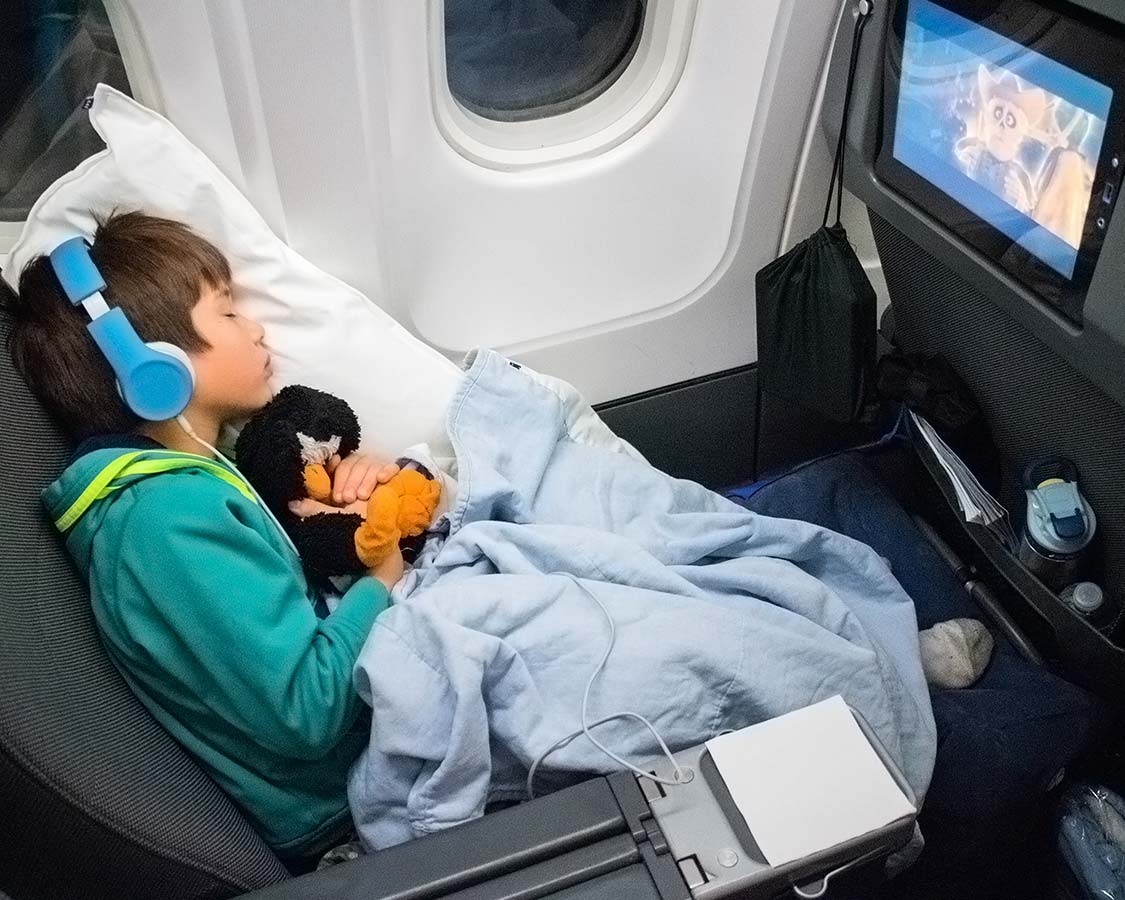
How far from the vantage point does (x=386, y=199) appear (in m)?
1.40

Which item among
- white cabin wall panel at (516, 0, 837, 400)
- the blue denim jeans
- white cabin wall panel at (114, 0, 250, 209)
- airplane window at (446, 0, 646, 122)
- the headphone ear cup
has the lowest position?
the blue denim jeans

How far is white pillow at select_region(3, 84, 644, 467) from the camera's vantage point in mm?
1206

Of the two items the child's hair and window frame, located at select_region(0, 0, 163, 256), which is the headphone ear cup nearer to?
the child's hair

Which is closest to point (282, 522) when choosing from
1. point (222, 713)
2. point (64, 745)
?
point (222, 713)

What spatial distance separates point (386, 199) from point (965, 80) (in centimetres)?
79

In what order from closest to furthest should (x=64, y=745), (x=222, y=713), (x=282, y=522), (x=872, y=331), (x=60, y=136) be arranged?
Result: 1. (x=64, y=745)
2. (x=222, y=713)
3. (x=282, y=522)
4. (x=60, y=136)
5. (x=872, y=331)

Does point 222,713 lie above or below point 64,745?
below

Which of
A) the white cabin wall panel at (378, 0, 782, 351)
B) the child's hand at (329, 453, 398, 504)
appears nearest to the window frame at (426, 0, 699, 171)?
the white cabin wall panel at (378, 0, 782, 351)

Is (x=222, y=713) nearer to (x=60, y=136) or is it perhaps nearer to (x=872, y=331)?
(x=60, y=136)

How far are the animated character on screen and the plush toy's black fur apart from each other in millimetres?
832

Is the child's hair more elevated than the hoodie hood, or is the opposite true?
the child's hair

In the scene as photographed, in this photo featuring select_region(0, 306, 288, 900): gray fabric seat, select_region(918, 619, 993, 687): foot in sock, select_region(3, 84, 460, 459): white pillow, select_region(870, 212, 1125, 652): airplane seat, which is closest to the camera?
select_region(0, 306, 288, 900): gray fabric seat

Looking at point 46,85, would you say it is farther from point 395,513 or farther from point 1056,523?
point 1056,523

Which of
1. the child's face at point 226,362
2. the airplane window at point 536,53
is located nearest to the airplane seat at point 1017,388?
the airplane window at point 536,53
